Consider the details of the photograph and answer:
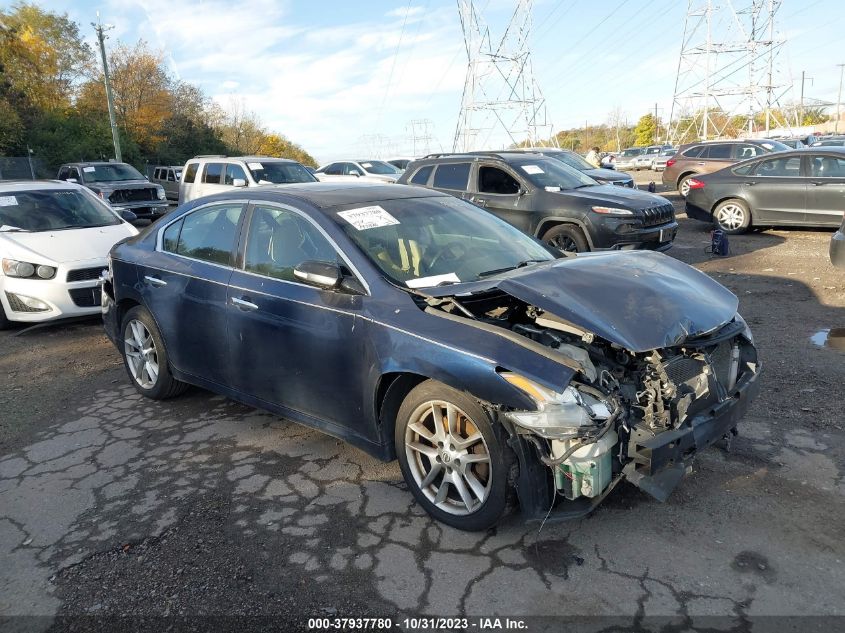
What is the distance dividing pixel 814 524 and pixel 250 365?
3.32 meters

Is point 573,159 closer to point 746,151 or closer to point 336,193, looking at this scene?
point 746,151

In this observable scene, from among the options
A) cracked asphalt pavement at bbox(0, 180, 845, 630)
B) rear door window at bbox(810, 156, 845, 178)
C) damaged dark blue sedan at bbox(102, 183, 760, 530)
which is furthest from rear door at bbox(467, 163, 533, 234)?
rear door window at bbox(810, 156, 845, 178)

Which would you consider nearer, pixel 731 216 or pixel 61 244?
pixel 61 244

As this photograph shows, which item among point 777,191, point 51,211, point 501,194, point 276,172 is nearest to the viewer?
point 51,211

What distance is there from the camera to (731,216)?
12.6 metres

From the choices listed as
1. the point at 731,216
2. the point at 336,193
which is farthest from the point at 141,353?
the point at 731,216

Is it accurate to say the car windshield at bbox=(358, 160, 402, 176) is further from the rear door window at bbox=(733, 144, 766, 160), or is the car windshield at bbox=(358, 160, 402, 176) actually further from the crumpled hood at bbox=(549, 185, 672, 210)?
the crumpled hood at bbox=(549, 185, 672, 210)

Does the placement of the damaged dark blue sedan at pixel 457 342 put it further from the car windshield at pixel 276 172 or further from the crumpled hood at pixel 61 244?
the car windshield at pixel 276 172

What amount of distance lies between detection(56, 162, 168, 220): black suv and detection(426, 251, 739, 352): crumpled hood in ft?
51.2

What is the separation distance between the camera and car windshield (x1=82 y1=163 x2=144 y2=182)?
17717 millimetres

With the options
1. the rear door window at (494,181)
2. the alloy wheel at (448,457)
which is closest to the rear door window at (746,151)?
the rear door window at (494,181)

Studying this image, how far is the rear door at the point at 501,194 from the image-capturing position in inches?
376

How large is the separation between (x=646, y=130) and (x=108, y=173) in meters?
92.1

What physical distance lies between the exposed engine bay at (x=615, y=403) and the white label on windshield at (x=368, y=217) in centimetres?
80
